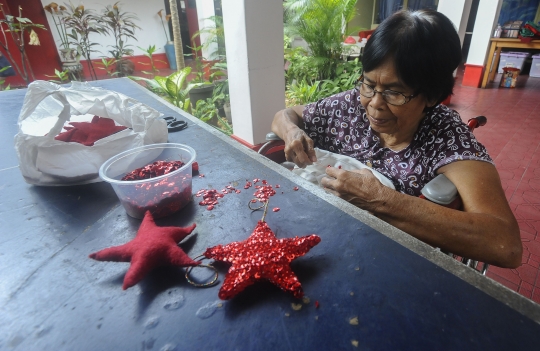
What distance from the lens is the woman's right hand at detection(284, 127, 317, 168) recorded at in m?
1.38

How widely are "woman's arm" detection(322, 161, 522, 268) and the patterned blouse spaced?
0.09 m

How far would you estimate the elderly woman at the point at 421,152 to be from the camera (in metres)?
0.90

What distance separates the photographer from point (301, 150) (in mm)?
1379

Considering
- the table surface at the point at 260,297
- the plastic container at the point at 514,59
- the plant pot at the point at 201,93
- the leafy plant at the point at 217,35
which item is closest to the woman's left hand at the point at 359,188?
the table surface at the point at 260,297

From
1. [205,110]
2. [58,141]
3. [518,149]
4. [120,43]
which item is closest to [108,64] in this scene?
[120,43]

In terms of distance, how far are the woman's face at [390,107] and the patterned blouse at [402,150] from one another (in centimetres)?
9

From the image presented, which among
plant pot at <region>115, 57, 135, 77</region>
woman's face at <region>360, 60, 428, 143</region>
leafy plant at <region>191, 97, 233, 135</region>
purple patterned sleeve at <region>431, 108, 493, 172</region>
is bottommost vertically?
leafy plant at <region>191, 97, 233, 135</region>

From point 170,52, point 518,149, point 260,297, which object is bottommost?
point 518,149

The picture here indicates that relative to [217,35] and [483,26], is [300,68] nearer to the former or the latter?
[217,35]

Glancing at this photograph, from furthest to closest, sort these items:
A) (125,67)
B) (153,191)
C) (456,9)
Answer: (125,67)
(456,9)
(153,191)

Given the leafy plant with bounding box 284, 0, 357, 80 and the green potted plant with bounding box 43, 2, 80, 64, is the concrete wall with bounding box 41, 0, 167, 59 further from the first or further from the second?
the leafy plant with bounding box 284, 0, 357, 80

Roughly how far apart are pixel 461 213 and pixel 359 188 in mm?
306

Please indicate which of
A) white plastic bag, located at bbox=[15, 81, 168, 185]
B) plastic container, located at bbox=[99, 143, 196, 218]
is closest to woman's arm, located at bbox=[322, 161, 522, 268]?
plastic container, located at bbox=[99, 143, 196, 218]

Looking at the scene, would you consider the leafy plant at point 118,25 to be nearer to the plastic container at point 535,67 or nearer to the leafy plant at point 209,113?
the leafy plant at point 209,113
